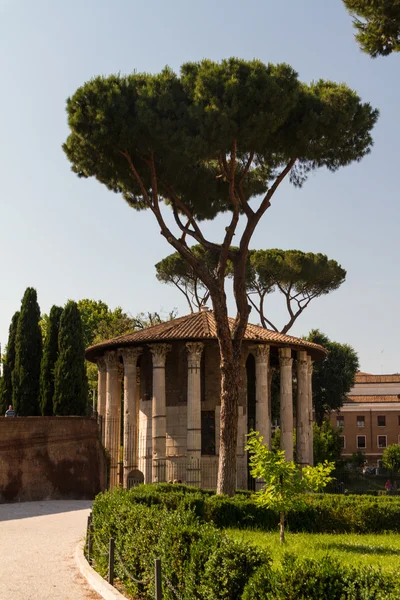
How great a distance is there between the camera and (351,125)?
77.5 feet

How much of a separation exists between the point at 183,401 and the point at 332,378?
22.6 meters

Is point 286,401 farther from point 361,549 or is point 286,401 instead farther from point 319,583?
point 319,583

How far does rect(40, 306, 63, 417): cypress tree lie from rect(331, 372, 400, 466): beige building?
45985 mm

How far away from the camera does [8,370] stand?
3416 cm

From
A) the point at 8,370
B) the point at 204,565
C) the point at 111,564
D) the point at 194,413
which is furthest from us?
the point at 8,370

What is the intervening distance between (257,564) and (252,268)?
3731 cm

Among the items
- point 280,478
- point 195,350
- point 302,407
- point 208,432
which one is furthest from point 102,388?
point 280,478

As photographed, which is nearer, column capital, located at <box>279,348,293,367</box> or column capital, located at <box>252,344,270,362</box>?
column capital, located at <box>252,344,270,362</box>

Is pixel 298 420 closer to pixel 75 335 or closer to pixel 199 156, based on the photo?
pixel 75 335

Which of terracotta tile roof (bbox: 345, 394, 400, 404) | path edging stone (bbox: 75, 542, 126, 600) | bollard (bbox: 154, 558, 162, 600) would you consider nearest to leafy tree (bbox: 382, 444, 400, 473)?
terracotta tile roof (bbox: 345, 394, 400, 404)

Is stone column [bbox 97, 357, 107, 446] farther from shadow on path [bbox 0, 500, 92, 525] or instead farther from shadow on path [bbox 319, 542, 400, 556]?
shadow on path [bbox 319, 542, 400, 556]

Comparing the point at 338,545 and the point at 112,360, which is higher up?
the point at 112,360

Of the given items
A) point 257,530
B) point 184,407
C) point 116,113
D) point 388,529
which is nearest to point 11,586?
point 257,530

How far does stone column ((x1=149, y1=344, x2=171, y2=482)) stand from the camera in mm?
29969
